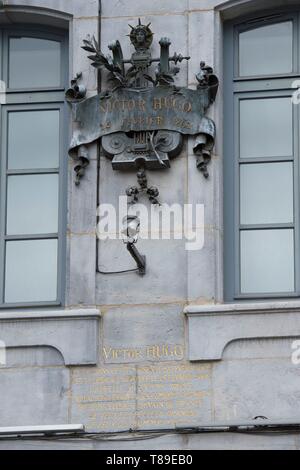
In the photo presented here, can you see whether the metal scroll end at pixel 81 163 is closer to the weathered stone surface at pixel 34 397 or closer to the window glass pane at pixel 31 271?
the window glass pane at pixel 31 271

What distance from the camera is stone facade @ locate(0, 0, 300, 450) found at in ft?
71.2

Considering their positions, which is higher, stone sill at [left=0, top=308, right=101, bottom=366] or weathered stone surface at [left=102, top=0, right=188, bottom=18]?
weathered stone surface at [left=102, top=0, right=188, bottom=18]

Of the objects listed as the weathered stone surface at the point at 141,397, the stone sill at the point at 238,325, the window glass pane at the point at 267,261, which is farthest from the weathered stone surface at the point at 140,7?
the weathered stone surface at the point at 141,397

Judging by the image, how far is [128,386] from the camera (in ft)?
72.0

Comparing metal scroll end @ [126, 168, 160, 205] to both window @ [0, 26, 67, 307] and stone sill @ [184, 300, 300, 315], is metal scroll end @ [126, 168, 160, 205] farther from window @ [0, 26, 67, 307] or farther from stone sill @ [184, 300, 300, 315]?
stone sill @ [184, 300, 300, 315]

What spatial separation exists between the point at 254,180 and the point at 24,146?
8.40 ft

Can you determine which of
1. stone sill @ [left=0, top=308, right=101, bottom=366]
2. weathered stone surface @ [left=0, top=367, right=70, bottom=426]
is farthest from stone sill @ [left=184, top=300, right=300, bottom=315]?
weathered stone surface @ [left=0, top=367, right=70, bottom=426]

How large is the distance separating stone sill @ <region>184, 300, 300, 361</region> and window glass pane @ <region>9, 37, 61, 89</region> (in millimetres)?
3320

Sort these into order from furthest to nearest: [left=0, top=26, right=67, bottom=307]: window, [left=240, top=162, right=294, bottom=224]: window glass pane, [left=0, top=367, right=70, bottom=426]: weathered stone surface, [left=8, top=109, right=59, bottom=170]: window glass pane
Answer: [left=8, top=109, right=59, bottom=170]: window glass pane
[left=0, top=26, right=67, bottom=307]: window
[left=240, top=162, right=294, bottom=224]: window glass pane
[left=0, top=367, right=70, bottom=426]: weathered stone surface

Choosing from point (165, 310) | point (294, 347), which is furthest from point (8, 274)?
point (294, 347)

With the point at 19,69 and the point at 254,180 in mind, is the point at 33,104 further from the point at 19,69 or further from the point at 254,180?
the point at 254,180

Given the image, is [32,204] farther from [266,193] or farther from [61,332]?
[266,193]

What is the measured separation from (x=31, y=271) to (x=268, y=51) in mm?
3500

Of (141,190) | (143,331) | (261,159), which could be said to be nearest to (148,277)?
(143,331)
